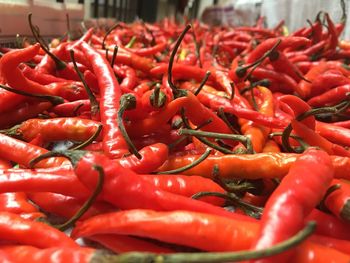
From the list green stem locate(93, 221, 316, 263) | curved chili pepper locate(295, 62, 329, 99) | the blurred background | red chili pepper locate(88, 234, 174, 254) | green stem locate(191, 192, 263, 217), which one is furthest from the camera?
the blurred background

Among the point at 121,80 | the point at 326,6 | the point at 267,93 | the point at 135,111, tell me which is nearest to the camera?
the point at 135,111

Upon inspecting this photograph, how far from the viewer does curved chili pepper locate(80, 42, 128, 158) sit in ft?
3.46

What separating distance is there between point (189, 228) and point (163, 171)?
1.25 ft

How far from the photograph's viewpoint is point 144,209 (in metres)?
0.79

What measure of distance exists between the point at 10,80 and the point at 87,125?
0.32m

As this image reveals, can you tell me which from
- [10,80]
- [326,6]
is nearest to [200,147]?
[10,80]

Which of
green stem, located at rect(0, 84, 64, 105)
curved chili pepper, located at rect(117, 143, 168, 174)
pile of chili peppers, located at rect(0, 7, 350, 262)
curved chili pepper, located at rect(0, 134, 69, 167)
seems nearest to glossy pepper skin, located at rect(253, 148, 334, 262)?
pile of chili peppers, located at rect(0, 7, 350, 262)

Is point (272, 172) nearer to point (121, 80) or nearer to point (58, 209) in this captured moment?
point (58, 209)

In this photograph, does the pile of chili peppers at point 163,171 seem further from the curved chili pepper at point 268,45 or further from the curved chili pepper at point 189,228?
the curved chili pepper at point 268,45

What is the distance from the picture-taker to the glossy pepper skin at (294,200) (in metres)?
0.67

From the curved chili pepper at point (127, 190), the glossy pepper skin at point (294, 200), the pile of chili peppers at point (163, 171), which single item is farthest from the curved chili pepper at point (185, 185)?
the glossy pepper skin at point (294, 200)

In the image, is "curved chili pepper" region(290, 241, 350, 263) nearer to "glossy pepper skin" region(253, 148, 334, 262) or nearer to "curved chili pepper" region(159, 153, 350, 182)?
"glossy pepper skin" region(253, 148, 334, 262)

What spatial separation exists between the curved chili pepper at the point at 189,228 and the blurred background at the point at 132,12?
190 cm

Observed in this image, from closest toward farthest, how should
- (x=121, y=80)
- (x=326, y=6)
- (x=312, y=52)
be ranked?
(x=121, y=80)
(x=312, y=52)
(x=326, y=6)
